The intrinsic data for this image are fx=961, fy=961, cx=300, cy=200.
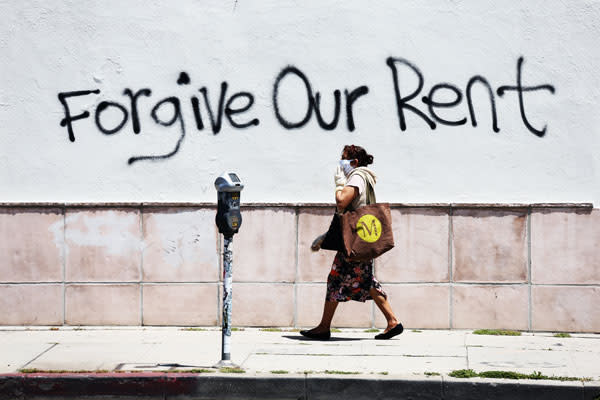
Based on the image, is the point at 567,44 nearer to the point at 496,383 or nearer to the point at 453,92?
the point at 453,92

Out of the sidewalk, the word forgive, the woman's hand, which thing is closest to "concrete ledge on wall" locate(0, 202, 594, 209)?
the word forgive

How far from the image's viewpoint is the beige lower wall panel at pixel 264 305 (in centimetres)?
895

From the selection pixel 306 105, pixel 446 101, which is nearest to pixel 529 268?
pixel 446 101

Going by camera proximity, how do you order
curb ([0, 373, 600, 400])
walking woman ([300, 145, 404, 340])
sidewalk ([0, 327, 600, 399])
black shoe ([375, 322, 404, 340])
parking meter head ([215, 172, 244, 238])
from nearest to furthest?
curb ([0, 373, 600, 400])
sidewalk ([0, 327, 600, 399])
parking meter head ([215, 172, 244, 238])
walking woman ([300, 145, 404, 340])
black shoe ([375, 322, 404, 340])

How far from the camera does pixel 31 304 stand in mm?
9031

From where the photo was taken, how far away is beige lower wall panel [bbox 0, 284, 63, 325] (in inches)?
355

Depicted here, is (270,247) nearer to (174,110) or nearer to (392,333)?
(392,333)

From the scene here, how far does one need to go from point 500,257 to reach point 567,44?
2.05 metres

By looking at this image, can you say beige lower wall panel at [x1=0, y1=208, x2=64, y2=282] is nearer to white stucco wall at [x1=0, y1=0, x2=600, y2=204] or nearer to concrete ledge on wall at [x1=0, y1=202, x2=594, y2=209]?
concrete ledge on wall at [x1=0, y1=202, x2=594, y2=209]

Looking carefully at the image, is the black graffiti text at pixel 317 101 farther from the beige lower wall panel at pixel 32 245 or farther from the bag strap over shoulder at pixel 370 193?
the beige lower wall panel at pixel 32 245

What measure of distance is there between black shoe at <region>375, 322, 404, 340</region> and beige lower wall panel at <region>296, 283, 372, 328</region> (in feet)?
1.89

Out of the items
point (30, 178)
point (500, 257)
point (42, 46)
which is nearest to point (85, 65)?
point (42, 46)

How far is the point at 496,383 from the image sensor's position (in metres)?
6.62

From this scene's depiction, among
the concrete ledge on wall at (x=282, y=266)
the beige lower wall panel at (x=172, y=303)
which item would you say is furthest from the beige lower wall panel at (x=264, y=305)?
the beige lower wall panel at (x=172, y=303)
